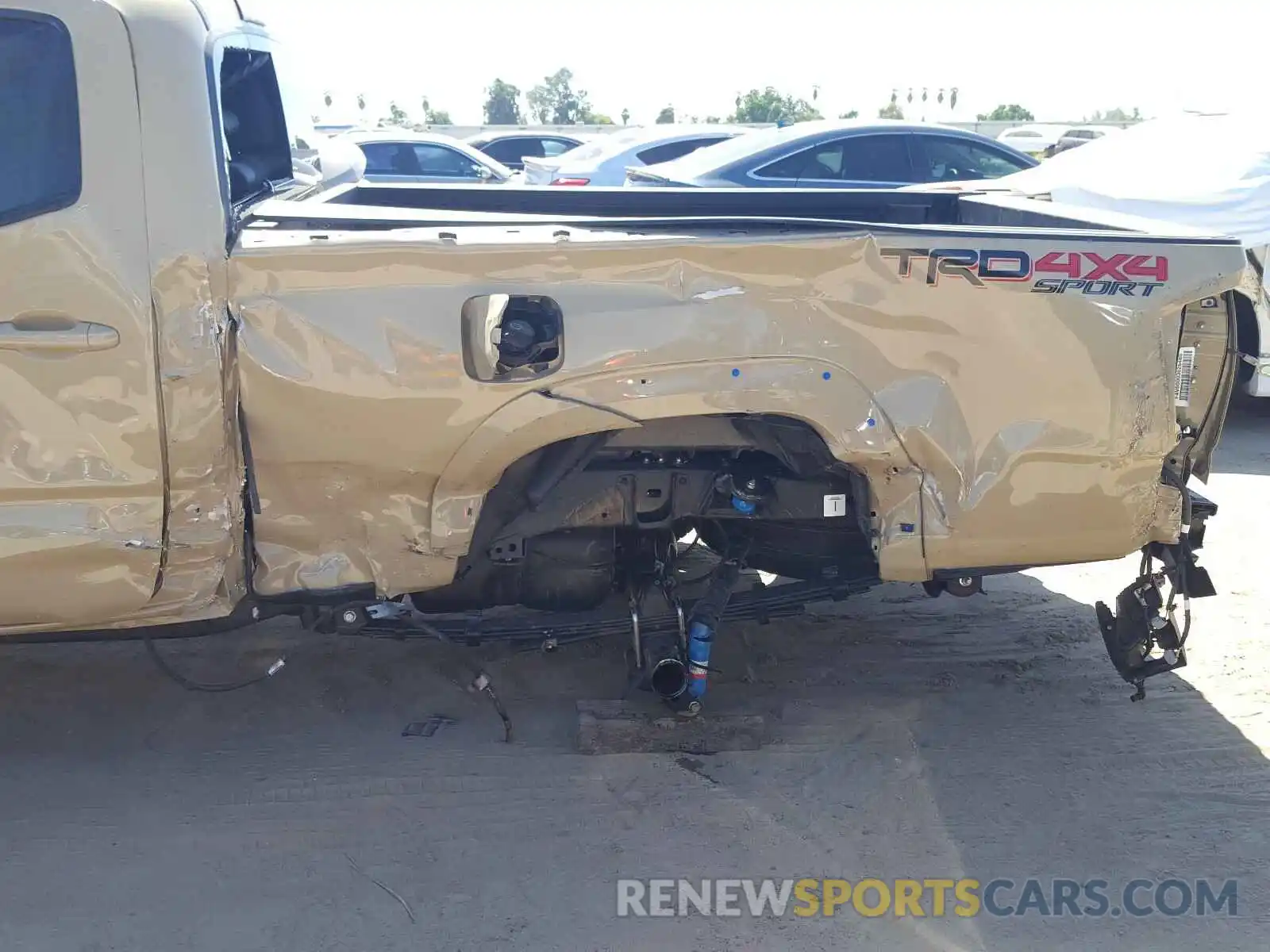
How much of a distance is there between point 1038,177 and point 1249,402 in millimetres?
2210

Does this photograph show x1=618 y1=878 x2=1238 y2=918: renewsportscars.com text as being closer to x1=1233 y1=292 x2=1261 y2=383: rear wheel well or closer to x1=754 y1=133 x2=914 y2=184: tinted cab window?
x1=1233 y1=292 x2=1261 y2=383: rear wheel well

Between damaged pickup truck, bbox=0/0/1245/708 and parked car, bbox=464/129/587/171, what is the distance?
16871 millimetres

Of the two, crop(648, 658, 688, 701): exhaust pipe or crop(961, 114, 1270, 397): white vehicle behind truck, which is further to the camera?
crop(961, 114, 1270, 397): white vehicle behind truck

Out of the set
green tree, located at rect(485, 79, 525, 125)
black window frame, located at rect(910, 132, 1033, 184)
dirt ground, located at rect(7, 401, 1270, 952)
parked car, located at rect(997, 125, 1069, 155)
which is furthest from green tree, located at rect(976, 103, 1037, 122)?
dirt ground, located at rect(7, 401, 1270, 952)

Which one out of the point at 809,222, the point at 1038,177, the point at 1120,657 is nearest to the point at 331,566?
the point at 809,222

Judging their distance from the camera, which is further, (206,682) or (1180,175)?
(1180,175)

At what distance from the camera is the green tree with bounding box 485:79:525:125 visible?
69062 mm

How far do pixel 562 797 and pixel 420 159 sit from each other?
11.0 m

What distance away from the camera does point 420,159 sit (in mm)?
13188

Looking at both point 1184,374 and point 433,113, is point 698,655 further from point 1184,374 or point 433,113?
point 433,113

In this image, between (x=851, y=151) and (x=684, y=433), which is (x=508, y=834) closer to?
(x=684, y=433)

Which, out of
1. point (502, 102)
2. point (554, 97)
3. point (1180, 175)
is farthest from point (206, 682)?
point (554, 97)

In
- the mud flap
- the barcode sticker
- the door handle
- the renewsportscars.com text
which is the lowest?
the renewsportscars.com text

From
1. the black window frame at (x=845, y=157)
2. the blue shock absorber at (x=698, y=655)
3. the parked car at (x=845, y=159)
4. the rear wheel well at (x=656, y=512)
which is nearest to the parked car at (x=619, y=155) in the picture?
the parked car at (x=845, y=159)
